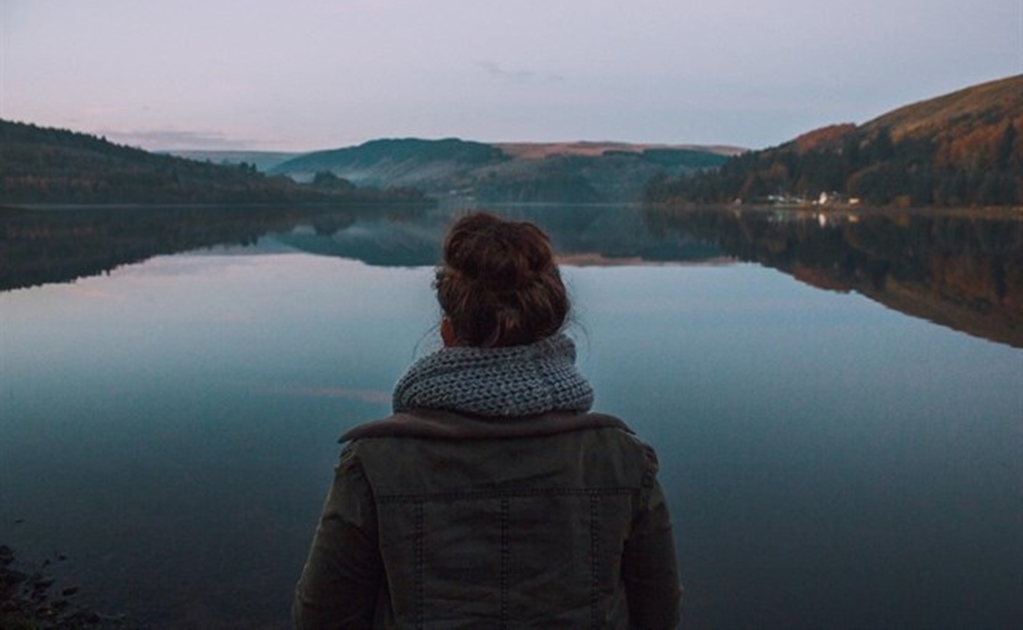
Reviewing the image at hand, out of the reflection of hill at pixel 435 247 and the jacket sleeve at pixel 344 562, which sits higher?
the jacket sleeve at pixel 344 562

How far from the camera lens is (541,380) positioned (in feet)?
7.18

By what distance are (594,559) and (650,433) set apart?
34.3 feet

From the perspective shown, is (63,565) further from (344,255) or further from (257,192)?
(257,192)

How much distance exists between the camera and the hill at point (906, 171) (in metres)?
115

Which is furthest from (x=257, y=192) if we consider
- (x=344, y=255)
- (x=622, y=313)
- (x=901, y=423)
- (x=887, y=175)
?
(x=901, y=423)

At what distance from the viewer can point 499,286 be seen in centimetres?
226

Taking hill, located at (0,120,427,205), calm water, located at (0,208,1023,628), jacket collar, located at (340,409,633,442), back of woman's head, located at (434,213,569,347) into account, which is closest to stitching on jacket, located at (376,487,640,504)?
jacket collar, located at (340,409,633,442)

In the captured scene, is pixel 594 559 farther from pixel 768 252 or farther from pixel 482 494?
pixel 768 252

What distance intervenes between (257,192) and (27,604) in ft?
553

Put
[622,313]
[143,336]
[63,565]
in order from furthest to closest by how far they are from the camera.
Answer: [622,313] → [143,336] → [63,565]

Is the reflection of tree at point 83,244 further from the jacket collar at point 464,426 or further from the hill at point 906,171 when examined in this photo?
the hill at point 906,171

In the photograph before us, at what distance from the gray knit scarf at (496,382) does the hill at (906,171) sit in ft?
386

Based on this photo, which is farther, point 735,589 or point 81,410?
point 81,410

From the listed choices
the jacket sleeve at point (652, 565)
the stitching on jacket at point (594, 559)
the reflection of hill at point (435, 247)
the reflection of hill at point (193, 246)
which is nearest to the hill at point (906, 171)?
the reflection of hill at point (435, 247)
